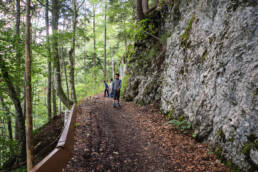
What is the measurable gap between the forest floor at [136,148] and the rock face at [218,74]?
0.60m

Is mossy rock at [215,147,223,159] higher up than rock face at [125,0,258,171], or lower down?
lower down

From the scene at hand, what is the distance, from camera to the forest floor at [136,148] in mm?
3809

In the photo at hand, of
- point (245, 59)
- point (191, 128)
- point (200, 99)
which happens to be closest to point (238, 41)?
point (245, 59)

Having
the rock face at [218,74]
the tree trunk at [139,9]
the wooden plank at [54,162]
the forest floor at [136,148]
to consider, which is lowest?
the forest floor at [136,148]

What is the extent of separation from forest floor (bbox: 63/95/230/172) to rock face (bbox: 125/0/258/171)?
0.60 m

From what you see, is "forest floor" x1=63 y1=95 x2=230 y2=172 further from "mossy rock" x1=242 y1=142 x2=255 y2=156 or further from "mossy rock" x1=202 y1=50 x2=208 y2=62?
"mossy rock" x1=202 y1=50 x2=208 y2=62

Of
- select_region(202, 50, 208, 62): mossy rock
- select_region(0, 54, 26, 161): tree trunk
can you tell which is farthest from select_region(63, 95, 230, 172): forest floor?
select_region(0, 54, 26, 161): tree trunk

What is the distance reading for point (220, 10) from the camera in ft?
15.3

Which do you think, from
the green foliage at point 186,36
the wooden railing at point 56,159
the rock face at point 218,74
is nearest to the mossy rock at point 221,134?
the rock face at point 218,74

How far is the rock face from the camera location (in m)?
3.38

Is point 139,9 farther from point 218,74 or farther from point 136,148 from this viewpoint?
point 136,148

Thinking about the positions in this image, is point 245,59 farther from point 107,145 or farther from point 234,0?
point 107,145

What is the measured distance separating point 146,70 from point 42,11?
9.03 meters

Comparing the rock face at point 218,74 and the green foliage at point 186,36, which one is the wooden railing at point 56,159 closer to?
the rock face at point 218,74
